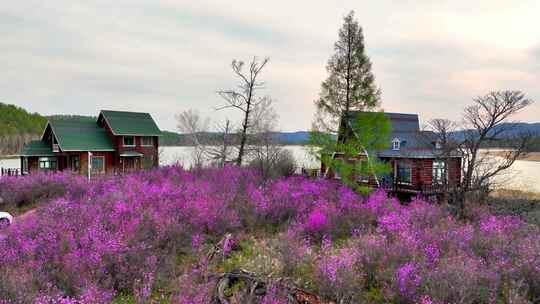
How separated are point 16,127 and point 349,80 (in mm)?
128848

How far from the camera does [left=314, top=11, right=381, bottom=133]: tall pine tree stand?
22.6 m

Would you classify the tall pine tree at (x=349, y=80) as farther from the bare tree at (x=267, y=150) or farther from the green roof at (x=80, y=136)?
the green roof at (x=80, y=136)

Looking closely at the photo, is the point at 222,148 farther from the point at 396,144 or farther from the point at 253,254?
the point at 253,254

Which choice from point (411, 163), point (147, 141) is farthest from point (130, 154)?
point (411, 163)

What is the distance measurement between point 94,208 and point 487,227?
926 centimetres

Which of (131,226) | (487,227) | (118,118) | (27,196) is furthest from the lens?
(118,118)

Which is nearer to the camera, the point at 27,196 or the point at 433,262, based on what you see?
the point at 433,262

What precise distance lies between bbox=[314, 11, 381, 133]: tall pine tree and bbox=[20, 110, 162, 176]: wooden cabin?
56.9 ft

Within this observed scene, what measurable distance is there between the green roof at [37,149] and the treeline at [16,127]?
238 ft

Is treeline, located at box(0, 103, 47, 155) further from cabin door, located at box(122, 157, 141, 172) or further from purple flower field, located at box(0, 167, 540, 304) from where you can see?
purple flower field, located at box(0, 167, 540, 304)

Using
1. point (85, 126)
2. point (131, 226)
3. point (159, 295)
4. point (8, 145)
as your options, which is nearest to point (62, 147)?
point (85, 126)

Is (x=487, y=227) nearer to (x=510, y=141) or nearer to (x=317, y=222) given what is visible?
(x=317, y=222)

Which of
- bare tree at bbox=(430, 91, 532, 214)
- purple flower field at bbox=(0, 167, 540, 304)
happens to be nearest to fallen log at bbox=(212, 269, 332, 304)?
purple flower field at bbox=(0, 167, 540, 304)

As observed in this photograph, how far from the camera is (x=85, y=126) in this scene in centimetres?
3581
